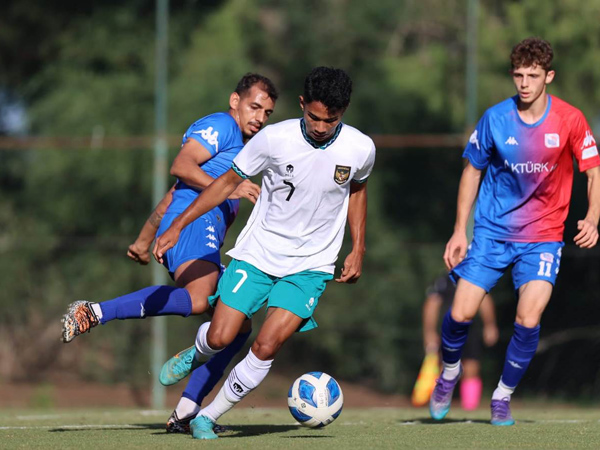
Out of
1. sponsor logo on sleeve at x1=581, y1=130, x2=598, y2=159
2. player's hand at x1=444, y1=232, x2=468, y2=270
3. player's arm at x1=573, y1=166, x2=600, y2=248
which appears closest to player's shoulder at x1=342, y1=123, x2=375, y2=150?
player's hand at x1=444, y1=232, x2=468, y2=270

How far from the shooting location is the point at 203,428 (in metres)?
5.62

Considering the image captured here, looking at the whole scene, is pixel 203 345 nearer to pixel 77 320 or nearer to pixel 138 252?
pixel 77 320

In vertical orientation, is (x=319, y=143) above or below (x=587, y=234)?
above

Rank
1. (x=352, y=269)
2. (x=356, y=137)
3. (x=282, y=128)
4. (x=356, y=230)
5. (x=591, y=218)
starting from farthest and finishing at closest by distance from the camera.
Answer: (x=591, y=218) → (x=356, y=230) → (x=352, y=269) → (x=356, y=137) → (x=282, y=128)

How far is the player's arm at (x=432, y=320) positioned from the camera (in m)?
11.5

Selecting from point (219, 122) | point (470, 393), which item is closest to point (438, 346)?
point (470, 393)

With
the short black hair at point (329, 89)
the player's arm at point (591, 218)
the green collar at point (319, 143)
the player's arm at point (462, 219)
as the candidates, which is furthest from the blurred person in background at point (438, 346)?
the short black hair at point (329, 89)

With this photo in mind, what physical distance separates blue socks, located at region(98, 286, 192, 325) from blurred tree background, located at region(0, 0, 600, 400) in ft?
21.7

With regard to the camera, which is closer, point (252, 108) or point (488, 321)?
point (252, 108)

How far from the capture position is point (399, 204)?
14047 mm

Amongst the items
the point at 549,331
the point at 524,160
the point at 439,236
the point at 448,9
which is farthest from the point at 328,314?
the point at 524,160

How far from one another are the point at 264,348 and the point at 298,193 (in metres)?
0.83

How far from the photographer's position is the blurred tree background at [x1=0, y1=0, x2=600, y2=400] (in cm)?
1303

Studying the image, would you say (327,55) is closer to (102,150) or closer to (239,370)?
(102,150)
